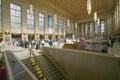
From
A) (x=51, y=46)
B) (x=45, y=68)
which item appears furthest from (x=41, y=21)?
(x=45, y=68)

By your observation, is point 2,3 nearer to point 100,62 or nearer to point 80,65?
point 80,65

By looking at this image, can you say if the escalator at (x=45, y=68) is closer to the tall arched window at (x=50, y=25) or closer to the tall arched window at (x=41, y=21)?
the tall arched window at (x=41, y=21)

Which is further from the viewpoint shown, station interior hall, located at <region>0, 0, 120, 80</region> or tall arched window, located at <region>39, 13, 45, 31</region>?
tall arched window, located at <region>39, 13, 45, 31</region>

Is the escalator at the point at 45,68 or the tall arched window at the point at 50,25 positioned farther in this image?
the tall arched window at the point at 50,25

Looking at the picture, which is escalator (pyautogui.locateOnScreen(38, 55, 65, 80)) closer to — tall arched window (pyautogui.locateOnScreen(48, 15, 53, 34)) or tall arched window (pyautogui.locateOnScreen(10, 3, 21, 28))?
tall arched window (pyautogui.locateOnScreen(10, 3, 21, 28))

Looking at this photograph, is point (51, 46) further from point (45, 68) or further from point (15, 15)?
point (15, 15)

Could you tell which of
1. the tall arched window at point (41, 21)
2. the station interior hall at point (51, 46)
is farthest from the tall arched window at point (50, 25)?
the tall arched window at point (41, 21)

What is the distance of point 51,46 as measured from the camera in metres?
11.1

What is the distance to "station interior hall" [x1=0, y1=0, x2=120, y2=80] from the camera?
4754 mm

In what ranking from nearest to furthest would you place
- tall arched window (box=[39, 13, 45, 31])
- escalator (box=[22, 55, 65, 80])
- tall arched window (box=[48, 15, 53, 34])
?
escalator (box=[22, 55, 65, 80]), tall arched window (box=[39, 13, 45, 31]), tall arched window (box=[48, 15, 53, 34])

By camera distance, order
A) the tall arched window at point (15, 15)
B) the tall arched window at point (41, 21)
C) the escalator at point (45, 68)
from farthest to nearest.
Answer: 1. the tall arched window at point (41, 21)
2. the tall arched window at point (15, 15)
3. the escalator at point (45, 68)

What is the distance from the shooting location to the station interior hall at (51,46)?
475 cm

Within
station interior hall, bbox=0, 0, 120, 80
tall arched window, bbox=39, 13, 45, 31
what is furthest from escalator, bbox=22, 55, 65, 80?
tall arched window, bbox=39, 13, 45, 31

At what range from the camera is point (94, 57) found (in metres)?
5.32
